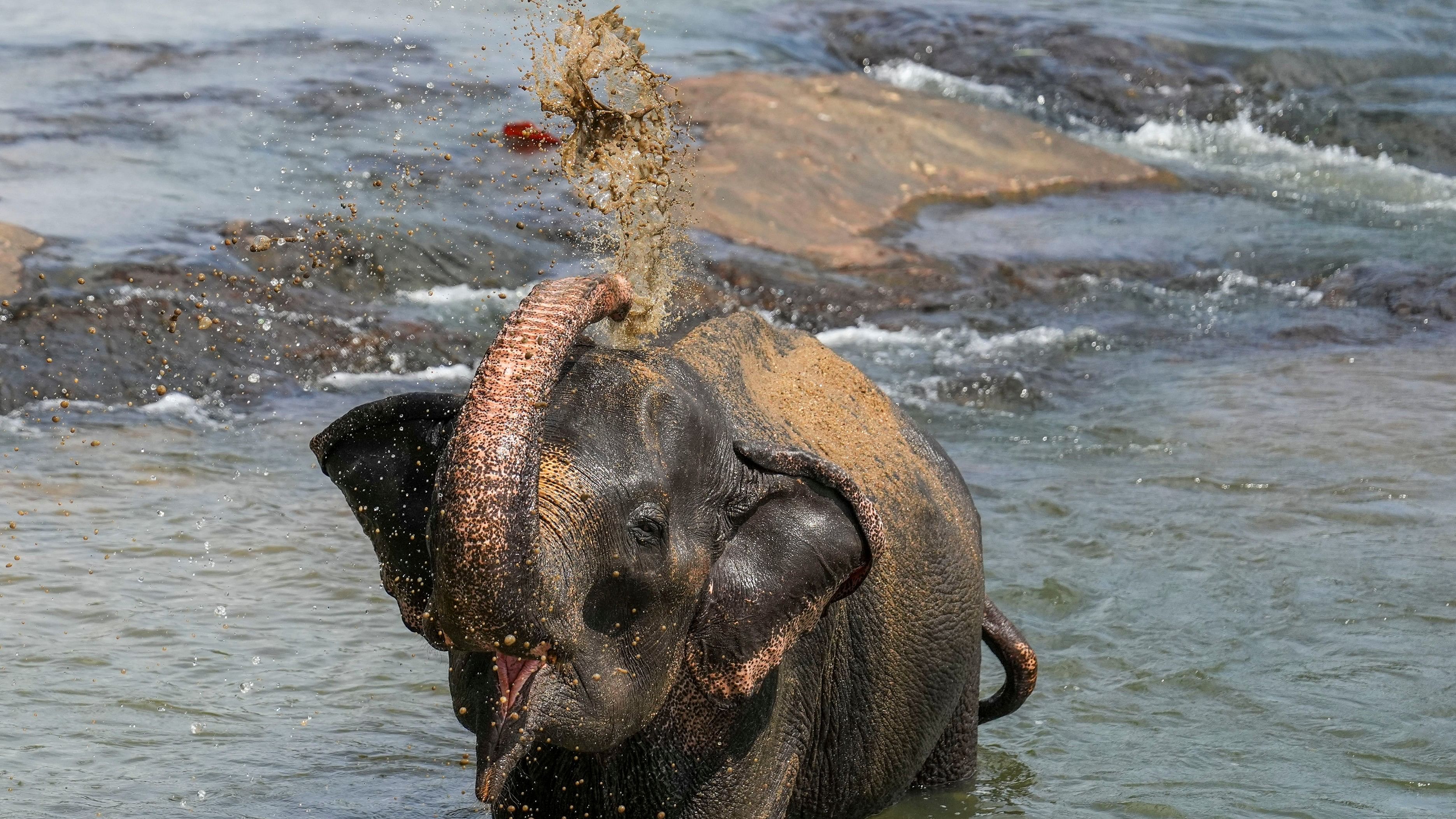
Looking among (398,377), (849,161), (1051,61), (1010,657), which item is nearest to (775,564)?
(1010,657)

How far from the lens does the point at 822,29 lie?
23031mm

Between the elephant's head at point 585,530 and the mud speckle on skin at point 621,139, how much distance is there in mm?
502

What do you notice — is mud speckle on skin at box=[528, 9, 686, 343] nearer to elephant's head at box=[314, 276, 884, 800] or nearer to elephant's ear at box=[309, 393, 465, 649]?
elephant's head at box=[314, 276, 884, 800]

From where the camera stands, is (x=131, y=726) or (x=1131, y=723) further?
(x=1131, y=723)

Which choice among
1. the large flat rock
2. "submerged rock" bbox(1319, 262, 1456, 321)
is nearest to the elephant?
the large flat rock

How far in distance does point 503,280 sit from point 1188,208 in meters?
6.91

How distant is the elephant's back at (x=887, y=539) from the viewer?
476 centimetres

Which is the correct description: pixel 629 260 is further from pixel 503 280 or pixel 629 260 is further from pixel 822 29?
pixel 822 29

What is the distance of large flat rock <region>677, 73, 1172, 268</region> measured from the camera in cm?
1363

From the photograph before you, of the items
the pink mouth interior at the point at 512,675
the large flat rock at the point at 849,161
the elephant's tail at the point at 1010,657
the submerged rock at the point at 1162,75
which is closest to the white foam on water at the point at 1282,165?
the submerged rock at the point at 1162,75

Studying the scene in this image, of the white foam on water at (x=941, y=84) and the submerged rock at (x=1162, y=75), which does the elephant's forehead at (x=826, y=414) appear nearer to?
the white foam on water at (x=941, y=84)

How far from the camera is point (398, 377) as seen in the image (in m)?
10.7

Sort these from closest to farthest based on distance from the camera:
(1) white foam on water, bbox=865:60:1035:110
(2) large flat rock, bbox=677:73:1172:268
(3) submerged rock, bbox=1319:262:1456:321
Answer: (3) submerged rock, bbox=1319:262:1456:321
(2) large flat rock, bbox=677:73:1172:268
(1) white foam on water, bbox=865:60:1035:110

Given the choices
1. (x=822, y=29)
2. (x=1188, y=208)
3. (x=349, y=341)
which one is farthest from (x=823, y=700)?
(x=822, y=29)
